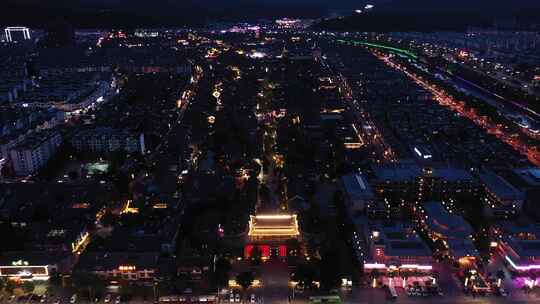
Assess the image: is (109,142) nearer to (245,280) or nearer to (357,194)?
(357,194)

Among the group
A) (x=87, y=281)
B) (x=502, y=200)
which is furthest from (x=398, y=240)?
(x=87, y=281)

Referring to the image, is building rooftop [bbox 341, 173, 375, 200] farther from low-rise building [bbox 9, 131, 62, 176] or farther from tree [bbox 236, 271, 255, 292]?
low-rise building [bbox 9, 131, 62, 176]

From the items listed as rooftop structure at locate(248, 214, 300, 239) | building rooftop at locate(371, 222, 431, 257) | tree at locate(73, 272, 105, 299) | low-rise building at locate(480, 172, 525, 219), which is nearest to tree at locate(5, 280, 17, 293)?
tree at locate(73, 272, 105, 299)

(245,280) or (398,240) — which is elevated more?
(398,240)

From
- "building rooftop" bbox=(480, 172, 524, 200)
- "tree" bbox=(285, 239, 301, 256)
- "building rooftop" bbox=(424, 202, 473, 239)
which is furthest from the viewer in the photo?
"building rooftop" bbox=(480, 172, 524, 200)

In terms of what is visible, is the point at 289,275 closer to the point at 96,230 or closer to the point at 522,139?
the point at 96,230

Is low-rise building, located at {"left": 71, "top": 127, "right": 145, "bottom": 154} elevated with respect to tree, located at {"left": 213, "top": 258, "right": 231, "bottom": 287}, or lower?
elevated

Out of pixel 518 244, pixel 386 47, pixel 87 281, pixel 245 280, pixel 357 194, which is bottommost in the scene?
pixel 87 281

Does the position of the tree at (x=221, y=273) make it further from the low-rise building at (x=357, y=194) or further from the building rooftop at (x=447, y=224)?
the building rooftop at (x=447, y=224)
